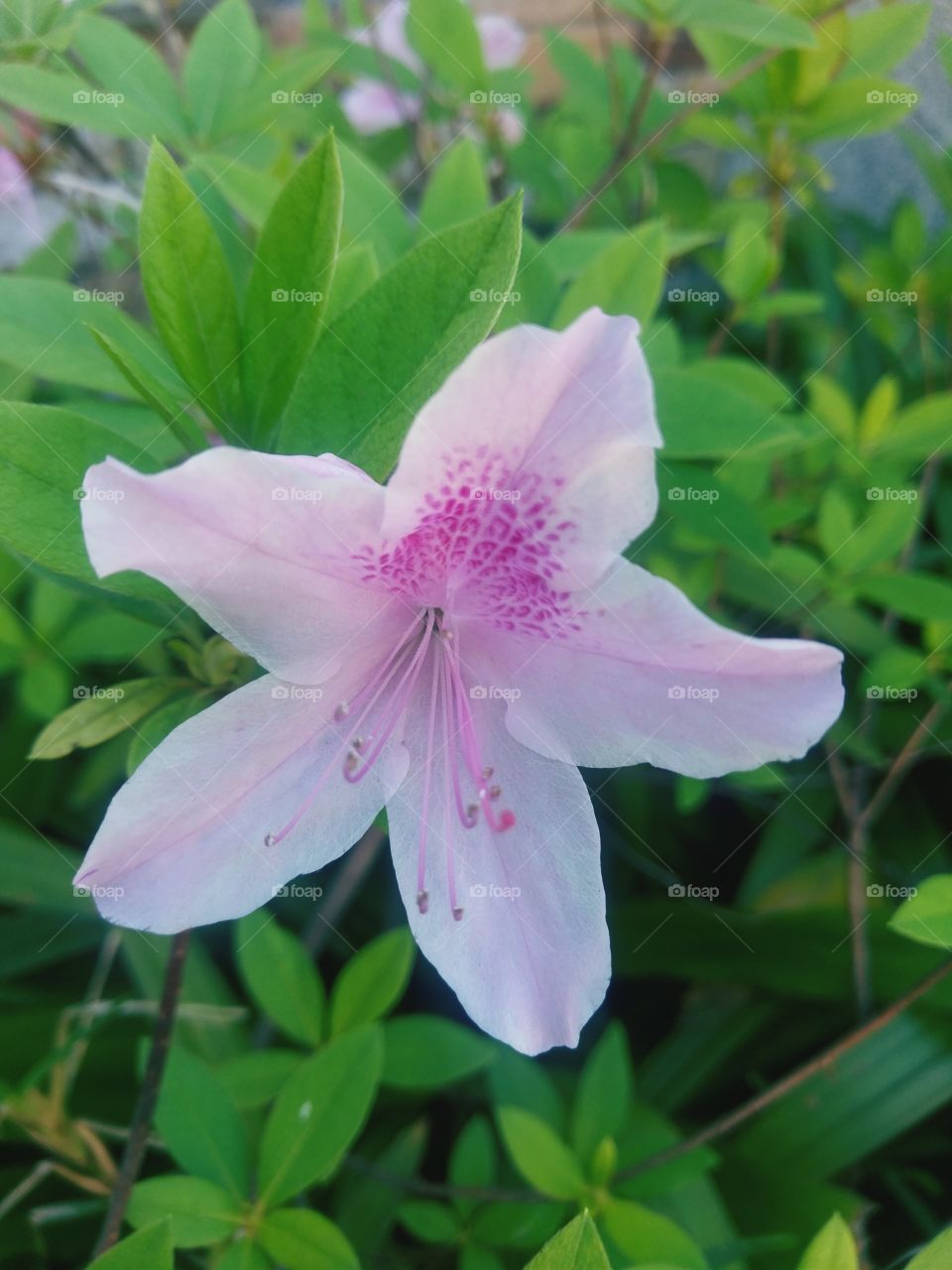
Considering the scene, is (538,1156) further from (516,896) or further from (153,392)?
(153,392)

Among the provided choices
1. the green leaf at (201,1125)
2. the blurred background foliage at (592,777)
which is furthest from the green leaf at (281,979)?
the green leaf at (201,1125)

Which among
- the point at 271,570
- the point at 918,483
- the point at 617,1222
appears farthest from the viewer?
the point at 918,483

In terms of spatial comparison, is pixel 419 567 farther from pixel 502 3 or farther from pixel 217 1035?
pixel 502 3

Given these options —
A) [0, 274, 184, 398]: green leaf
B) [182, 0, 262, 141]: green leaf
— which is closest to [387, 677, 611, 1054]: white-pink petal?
[0, 274, 184, 398]: green leaf

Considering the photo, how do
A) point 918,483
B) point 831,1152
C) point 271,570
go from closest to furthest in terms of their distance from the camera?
point 271,570 → point 831,1152 → point 918,483

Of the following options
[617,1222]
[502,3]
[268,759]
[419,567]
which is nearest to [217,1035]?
[617,1222]

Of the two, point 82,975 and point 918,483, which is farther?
point 918,483

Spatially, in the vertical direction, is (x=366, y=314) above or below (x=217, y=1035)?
above
